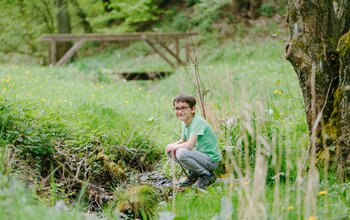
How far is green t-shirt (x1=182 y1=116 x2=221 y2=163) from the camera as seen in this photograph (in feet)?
19.5

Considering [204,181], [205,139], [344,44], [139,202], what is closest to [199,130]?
[205,139]

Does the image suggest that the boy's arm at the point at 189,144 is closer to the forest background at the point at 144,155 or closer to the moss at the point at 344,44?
the forest background at the point at 144,155

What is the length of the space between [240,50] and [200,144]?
53.0 ft

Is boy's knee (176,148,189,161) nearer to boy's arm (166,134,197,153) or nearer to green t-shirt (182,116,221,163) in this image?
boy's arm (166,134,197,153)

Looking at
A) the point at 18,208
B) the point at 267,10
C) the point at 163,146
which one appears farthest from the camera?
the point at 267,10

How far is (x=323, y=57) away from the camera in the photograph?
217 inches

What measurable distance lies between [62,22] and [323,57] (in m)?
20.9

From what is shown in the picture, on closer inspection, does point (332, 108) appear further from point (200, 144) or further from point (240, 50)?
point (240, 50)

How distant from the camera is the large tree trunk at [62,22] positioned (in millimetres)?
23916

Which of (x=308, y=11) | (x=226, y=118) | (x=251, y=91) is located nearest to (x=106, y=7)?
(x=251, y=91)

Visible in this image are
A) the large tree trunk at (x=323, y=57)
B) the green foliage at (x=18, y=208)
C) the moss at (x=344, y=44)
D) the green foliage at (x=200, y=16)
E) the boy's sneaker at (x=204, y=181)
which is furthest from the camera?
the green foliage at (x=200, y=16)

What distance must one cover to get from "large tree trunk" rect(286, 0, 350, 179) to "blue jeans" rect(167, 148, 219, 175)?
3.64 ft

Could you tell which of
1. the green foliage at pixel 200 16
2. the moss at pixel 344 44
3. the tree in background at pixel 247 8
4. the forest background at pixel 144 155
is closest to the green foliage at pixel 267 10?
the tree in background at pixel 247 8

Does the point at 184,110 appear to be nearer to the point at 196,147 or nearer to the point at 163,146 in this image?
the point at 196,147
